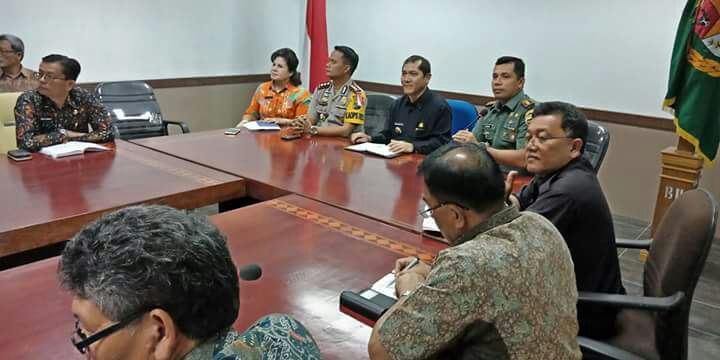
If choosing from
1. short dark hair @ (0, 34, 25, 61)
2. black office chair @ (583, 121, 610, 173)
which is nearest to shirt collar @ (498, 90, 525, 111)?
black office chair @ (583, 121, 610, 173)

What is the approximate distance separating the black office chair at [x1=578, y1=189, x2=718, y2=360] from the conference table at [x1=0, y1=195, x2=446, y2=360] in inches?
21.7

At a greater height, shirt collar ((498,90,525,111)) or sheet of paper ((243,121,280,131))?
shirt collar ((498,90,525,111))

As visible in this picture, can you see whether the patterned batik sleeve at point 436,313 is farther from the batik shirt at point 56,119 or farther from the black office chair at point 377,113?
the black office chair at point 377,113

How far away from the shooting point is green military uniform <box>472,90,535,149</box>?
2.88 m

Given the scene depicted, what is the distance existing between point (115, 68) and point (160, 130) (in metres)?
1.00

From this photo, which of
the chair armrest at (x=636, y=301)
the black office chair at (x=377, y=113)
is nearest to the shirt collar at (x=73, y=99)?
the black office chair at (x=377, y=113)

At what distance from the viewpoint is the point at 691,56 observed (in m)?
2.99

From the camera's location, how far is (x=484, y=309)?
983 mm

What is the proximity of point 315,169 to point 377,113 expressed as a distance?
4.01ft

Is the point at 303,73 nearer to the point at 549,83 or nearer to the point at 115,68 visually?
the point at 115,68

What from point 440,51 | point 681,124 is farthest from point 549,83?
point 681,124

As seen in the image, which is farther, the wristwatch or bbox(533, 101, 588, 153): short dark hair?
the wristwatch

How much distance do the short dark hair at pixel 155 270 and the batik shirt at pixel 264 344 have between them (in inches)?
0.8

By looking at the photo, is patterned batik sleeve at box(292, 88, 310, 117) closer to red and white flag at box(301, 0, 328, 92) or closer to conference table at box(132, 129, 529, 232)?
conference table at box(132, 129, 529, 232)
